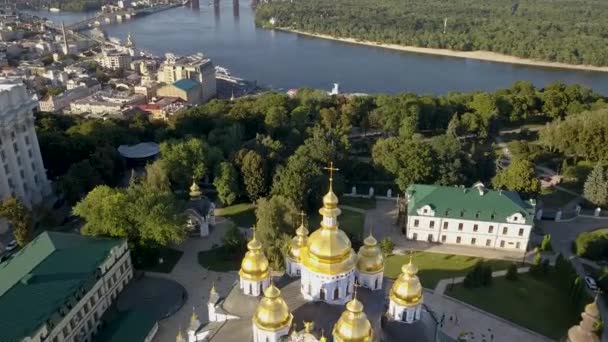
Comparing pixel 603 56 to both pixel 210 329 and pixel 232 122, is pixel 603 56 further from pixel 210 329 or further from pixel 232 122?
pixel 210 329

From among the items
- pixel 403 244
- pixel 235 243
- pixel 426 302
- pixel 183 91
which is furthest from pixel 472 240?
pixel 183 91

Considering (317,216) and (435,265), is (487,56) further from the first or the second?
(435,265)

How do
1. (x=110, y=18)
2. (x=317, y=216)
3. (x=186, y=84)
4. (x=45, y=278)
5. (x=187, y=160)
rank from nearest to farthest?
(x=45, y=278) → (x=317, y=216) → (x=187, y=160) → (x=186, y=84) → (x=110, y=18)

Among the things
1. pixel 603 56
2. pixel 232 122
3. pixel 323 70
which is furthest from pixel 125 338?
pixel 603 56

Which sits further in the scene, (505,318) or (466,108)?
(466,108)

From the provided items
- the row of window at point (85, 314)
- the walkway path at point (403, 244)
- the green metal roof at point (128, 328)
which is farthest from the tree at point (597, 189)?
the row of window at point (85, 314)

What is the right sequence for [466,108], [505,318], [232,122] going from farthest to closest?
[466,108] < [232,122] < [505,318]
